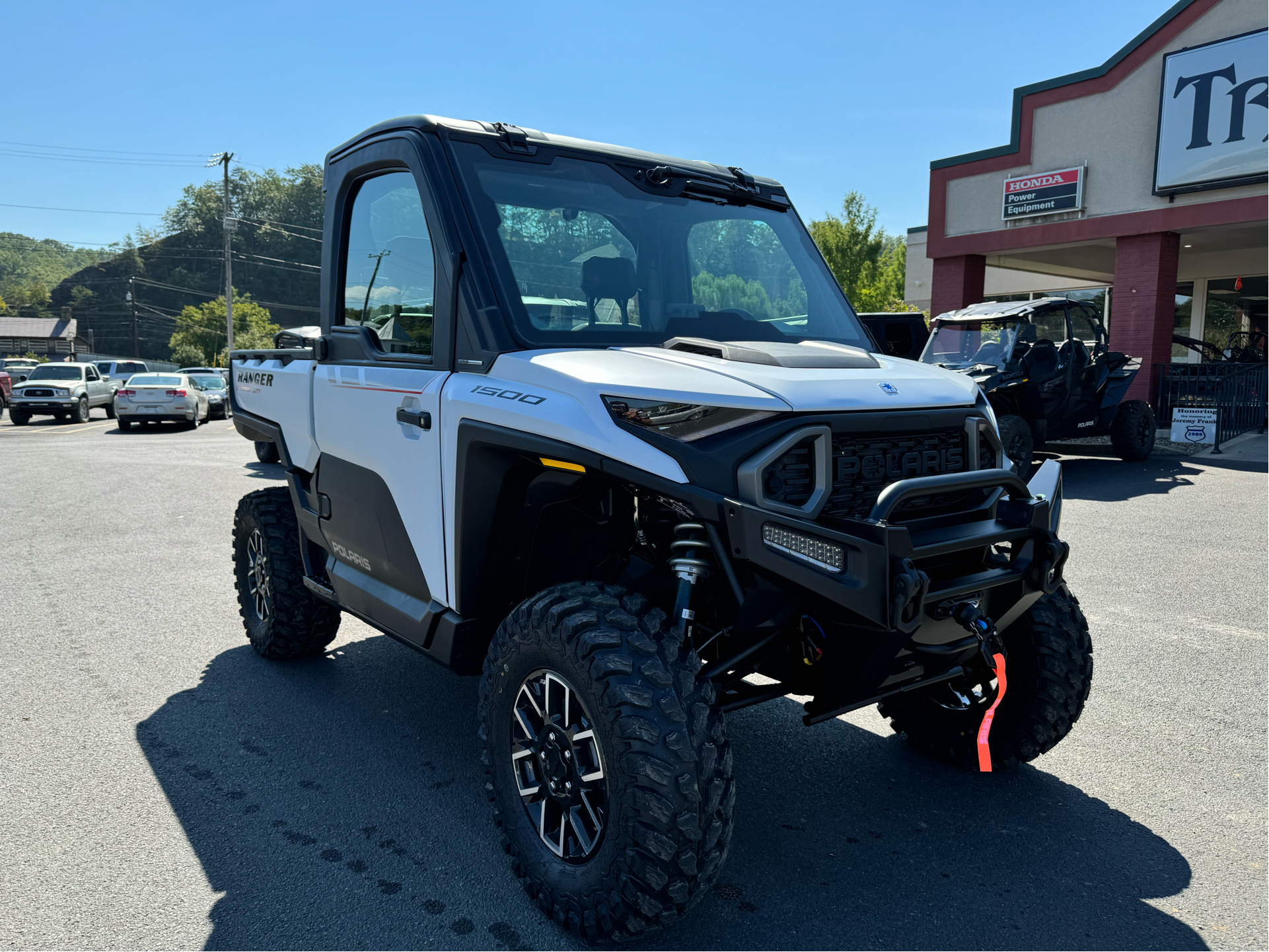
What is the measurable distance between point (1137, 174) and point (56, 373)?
91.2 ft

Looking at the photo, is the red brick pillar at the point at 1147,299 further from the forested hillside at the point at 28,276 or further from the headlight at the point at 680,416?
the forested hillside at the point at 28,276

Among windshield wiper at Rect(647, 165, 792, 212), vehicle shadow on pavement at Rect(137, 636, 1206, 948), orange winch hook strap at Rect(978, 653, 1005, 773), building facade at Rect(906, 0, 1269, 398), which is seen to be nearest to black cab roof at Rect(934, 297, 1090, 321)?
building facade at Rect(906, 0, 1269, 398)

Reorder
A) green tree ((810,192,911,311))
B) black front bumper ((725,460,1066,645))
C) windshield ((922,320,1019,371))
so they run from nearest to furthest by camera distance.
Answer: black front bumper ((725,460,1066,645)), windshield ((922,320,1019,371)), green tree ((810,192,911,311))

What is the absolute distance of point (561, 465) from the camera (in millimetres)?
2766

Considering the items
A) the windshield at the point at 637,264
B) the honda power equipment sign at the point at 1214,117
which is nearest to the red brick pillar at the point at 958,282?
the honda power equipment sign at the point at 1214,117

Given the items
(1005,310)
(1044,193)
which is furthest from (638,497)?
(1044,193)

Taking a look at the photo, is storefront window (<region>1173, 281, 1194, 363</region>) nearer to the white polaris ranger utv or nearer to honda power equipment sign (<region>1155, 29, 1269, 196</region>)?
honda power equipment sign (<region>1155, 29, 1269, 196</region>)

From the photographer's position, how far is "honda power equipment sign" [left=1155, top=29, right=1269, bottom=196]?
17.0 m

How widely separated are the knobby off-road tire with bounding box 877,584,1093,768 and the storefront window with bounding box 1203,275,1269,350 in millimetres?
24233

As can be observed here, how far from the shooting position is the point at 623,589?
272 centimetres

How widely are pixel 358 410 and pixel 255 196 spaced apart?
140 meters

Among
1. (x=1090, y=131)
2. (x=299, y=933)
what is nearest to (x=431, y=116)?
(x=299, y=933)

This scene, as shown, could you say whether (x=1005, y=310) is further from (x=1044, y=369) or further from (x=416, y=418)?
(x=416, y=418)

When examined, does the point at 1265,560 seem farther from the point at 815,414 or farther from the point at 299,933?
the point at 299,933
